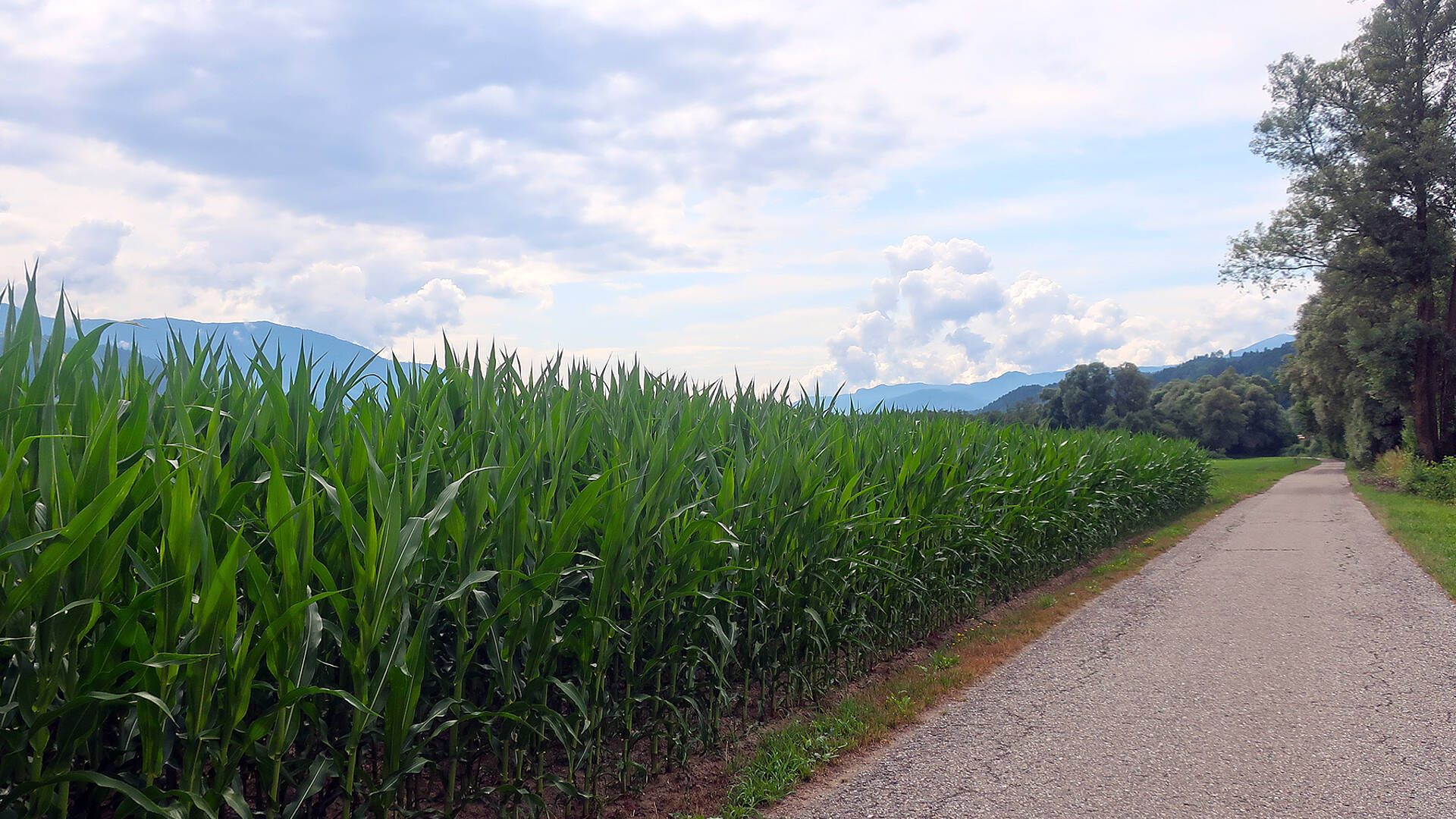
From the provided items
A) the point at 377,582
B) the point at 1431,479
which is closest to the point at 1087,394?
the point at 1431,479

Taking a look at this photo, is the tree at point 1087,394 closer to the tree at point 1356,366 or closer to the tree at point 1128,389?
the tree at point 1128,389

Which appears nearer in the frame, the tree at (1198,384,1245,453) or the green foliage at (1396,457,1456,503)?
the green foliage at (1396,457,1456,503)

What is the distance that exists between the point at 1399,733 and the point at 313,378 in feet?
21.1

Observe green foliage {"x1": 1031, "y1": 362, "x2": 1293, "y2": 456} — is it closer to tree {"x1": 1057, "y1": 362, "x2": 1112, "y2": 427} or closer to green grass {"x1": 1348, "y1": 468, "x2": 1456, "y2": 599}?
tree {"x1": 1057, "y1": 362, "x2": 1112, "y2": 427}

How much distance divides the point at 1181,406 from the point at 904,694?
254 ft

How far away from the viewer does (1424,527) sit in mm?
14211

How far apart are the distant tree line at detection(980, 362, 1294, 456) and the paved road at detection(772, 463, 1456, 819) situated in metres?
50.7

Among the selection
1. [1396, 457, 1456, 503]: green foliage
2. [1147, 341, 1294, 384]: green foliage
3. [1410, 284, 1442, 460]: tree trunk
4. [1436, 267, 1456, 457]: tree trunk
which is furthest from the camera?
[1147, 341, 1294, 384]: green foliage

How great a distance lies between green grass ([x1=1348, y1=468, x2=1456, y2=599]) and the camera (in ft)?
33.6

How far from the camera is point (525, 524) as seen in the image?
9.63 ft

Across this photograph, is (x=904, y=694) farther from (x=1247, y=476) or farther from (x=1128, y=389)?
(x=1128, y=389)

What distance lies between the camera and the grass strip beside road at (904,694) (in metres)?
3.93

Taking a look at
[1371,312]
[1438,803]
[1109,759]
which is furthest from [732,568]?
[1371,312]

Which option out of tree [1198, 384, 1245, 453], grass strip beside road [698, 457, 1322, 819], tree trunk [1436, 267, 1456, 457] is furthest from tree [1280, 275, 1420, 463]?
tree [1198, 384, 1245, 453]
